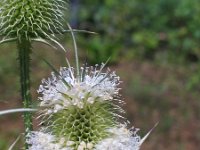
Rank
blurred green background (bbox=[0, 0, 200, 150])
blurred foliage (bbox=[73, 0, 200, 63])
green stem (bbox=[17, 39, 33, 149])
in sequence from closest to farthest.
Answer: green stem (bbox=[17, 39, 33, 149]) → blurred green background (bbox=[0, 0, 200, 150]) → blurred foliage (bbox=[73, 0, 200, 63])

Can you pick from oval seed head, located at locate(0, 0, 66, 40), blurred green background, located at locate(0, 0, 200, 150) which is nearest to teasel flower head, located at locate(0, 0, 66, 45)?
oval seed head, located at locate(0, 0, 66, 40)

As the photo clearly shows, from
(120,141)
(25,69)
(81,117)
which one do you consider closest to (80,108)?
(81,117)

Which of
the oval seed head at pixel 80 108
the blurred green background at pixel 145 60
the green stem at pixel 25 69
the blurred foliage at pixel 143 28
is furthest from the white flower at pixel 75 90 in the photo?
the blurred foliage at pixel 143 28

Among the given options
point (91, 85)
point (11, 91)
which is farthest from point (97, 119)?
point (11, 91)

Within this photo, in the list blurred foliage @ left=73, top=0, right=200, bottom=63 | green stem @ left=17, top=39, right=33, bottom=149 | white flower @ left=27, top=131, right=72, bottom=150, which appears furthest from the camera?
blurred foliage @ left=73, top=0, right=200, bottom=63

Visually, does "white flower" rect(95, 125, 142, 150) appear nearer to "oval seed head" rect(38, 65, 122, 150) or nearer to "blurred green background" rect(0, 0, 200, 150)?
"oval seed head" rect(38, 65, 122, 150)

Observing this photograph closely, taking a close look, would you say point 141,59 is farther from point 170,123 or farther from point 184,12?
point 170,123
